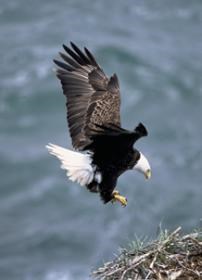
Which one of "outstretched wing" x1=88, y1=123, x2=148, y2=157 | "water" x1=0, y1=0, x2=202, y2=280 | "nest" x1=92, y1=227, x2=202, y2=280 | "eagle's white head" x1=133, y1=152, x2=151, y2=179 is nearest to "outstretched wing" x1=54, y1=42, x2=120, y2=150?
"outstretched wing" x1=88, y1=123, x2=148, y2=157

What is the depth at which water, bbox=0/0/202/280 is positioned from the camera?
1762 cm

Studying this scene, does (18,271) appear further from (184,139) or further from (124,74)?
(124,74)

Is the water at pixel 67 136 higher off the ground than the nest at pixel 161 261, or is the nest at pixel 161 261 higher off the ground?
the water at pixel 67 136

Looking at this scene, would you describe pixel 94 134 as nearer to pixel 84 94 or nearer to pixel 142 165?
pixel 142 165

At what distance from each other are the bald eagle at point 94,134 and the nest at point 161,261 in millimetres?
852

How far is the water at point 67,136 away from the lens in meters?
17.6

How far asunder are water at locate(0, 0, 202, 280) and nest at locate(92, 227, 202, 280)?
310 inches

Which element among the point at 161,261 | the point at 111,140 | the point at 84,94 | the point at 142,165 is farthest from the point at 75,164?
the point at 161,261

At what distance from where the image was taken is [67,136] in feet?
67.2

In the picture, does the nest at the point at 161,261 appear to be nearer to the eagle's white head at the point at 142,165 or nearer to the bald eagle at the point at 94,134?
the bald eagle at the point at 94,134

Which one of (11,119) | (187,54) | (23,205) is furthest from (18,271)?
(187,54)

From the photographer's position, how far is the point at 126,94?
22688 mm

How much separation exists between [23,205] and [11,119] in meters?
3.21

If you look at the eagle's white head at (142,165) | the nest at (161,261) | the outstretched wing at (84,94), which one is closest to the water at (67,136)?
the outstretched wing at (84,94)
